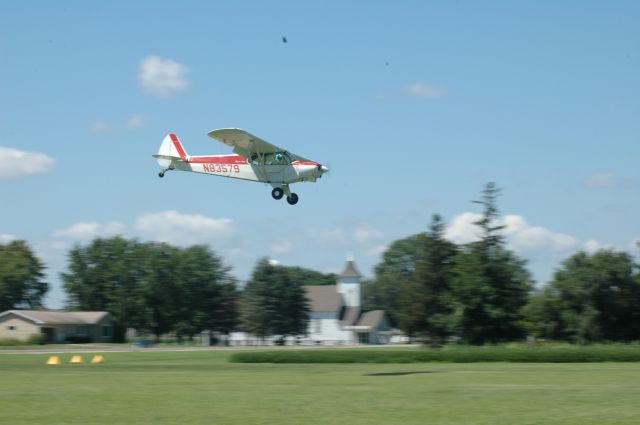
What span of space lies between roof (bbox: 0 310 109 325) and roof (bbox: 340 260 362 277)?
3532cm

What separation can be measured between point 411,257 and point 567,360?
116 m

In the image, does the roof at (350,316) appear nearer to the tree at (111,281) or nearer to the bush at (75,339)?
the tree at (111,281)

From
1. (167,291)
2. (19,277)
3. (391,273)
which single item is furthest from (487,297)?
(391,273)

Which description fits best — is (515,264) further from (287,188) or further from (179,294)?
(179,294)

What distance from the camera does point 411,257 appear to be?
164m

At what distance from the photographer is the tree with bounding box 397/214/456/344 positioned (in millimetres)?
73375

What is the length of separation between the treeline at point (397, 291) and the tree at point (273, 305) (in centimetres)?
11

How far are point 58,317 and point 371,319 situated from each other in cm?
4414

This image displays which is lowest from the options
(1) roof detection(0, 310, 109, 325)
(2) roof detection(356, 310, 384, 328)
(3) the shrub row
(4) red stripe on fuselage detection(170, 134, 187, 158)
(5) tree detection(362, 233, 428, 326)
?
(3) the shrub row

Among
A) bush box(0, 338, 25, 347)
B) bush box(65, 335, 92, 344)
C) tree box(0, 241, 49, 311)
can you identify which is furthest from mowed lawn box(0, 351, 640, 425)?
tree box(0, 241, 49, 311)

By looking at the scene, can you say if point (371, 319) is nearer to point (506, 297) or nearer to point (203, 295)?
point (203, 295)

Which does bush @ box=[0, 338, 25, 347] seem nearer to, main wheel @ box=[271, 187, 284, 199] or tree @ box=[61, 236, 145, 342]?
tree @ box=[61, 236, 145, 342]

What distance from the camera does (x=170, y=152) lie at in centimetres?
4922

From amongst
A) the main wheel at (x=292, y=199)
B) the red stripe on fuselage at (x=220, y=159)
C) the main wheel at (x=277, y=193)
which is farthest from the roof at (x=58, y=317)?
the main wheel at (x=292, y=199)
